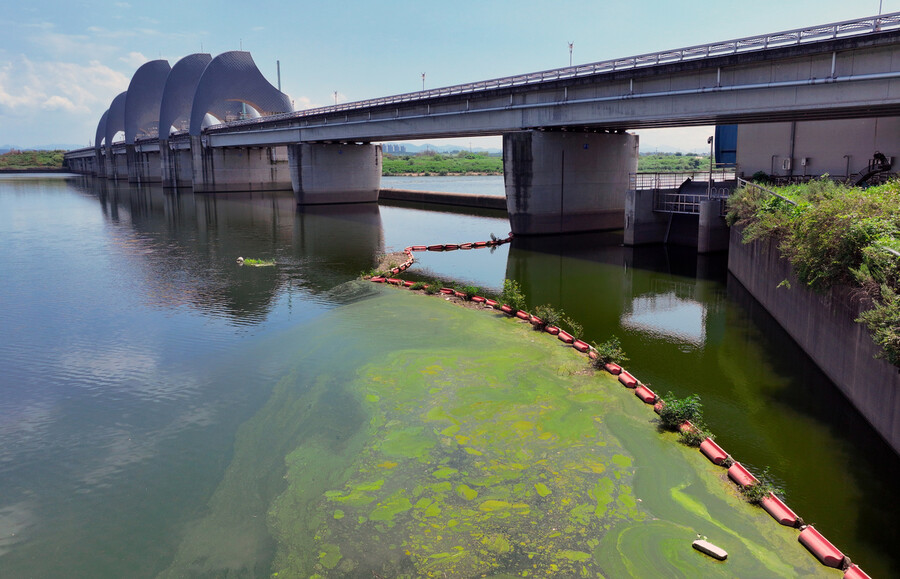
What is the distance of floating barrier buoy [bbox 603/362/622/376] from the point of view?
12914 mm

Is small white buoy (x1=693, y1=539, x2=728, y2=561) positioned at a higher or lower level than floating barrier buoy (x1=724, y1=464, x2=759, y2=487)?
lower

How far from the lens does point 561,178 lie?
3525 centimetres

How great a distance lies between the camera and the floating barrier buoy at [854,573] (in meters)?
6.55

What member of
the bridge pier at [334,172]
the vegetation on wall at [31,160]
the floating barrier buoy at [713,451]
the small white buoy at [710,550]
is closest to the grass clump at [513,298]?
the floating barrier buoy at [713,451]

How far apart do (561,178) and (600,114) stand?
504cm

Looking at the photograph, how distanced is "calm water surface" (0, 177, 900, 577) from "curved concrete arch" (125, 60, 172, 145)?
95.1 m

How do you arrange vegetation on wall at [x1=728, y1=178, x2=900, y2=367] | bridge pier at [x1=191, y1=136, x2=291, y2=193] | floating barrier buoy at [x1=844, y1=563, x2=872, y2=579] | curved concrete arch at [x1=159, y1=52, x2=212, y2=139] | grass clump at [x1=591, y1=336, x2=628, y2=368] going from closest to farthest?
floating barrier buoy at [x1=844, y1=563, x2=872, y2=579]
vegetation on wall at [x1=728, y1=178, x2=900, y2=367]
grass clump at [x1=591, y1=336, x2=628, y2=368]
bridge pier at [x1=191, y1=136, x2=291, y2=193]
curved concrete arch at [x1=159, y1=52, x2=212, y2=139]

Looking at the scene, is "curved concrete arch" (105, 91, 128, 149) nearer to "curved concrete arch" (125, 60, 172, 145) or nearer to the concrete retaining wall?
"curved concrete arch" (125, 60, 172, 145)

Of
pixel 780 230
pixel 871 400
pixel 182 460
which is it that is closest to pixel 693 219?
pixel 780 230

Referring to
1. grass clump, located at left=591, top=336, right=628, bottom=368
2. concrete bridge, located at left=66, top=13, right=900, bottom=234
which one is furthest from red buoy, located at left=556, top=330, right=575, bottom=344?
concrete bridge, located at left=66, top=13, right=900, bottom=234

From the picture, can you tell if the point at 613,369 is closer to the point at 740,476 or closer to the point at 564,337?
the point at 564,337

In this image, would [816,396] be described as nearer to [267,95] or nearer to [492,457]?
[492,457]

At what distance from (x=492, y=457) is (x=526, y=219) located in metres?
26.9

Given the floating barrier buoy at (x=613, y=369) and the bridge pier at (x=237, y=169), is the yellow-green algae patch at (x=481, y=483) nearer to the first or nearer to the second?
the floating barrier buoy at (x=613, y=369)
